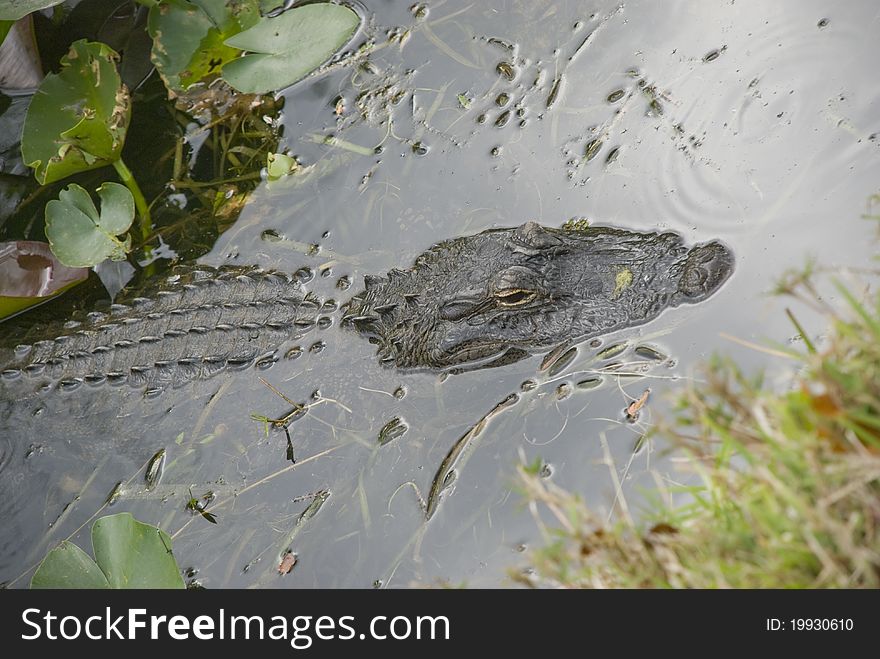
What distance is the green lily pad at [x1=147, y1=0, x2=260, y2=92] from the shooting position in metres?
4.09

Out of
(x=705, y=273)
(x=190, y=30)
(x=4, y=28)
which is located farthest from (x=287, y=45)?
(x=705, y=273)

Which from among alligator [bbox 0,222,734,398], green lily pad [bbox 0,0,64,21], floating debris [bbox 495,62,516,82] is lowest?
alligator [bbox 0,222,734,398]

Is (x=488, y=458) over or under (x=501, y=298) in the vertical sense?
under

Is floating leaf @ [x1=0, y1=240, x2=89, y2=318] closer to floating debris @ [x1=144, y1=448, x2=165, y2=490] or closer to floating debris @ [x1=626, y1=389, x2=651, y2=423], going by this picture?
floating debris @ [x1=144, y1=448, x2=165, y2=490]

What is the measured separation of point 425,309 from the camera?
3.54 metres

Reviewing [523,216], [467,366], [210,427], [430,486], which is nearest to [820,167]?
[523,216]

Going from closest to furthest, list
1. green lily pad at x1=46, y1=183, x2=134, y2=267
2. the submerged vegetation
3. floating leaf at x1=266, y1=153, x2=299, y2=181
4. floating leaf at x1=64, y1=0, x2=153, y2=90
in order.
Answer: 1. the submerged vegetation
2. green lily pad at x1=46, y1=183, x2=134, y2=267
3. floating leaf at x1=266, y1=153, x2=299, y2=181
4. floating leaf at x1=64, y1=0, x2=153, y2=90

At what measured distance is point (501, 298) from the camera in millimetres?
3383

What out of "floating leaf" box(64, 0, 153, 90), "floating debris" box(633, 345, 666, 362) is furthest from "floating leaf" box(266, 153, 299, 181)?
"floating debris" box(633, 345, 666, 362)

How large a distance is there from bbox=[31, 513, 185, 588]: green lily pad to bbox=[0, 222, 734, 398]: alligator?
3.17ft
